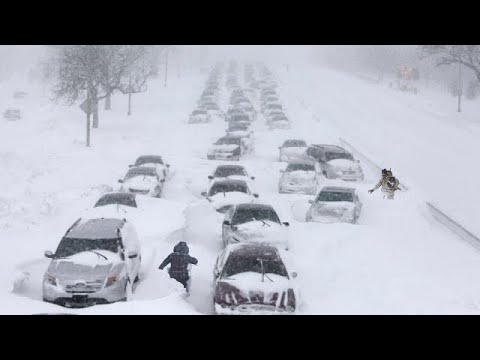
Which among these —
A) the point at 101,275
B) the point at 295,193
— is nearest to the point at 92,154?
the point at 295,193

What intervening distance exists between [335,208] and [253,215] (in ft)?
13.0

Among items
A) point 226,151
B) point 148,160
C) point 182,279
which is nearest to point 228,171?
point 148,160

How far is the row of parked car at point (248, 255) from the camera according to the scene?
10492 mm

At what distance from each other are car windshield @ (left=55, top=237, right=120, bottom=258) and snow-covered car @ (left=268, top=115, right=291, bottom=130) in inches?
1162

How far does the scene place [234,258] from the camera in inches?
453

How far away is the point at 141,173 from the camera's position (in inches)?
910

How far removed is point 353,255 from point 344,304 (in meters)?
3.53

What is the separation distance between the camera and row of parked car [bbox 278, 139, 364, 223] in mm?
18811

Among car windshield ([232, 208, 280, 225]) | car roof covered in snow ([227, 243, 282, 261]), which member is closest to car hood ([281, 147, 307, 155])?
car windshield ([232, 208, 280, 225])

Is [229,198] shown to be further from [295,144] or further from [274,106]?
[274,106]

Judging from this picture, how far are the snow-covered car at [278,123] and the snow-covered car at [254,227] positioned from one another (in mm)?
25251

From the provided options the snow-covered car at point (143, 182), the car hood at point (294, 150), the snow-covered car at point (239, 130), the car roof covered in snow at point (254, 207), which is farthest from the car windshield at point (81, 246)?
the snow-covered car at point (239, 130)

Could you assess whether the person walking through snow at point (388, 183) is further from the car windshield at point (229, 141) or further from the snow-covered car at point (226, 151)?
the car windshield at point (229, 141)
